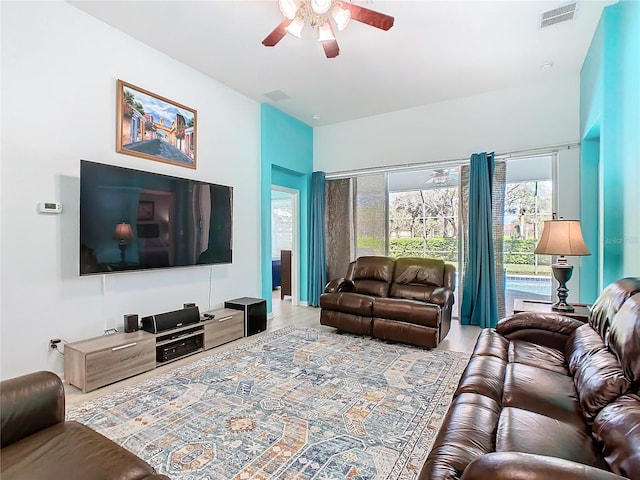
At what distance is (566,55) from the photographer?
3.66 m

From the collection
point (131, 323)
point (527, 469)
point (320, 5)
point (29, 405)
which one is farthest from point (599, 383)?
point (131, 323)

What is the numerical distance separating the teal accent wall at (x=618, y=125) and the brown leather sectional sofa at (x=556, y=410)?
1.02 meters

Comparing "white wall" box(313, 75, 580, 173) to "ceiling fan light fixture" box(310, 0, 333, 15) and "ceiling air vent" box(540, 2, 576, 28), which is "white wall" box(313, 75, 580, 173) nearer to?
"ceiling air vent" box(540, 2, 576, 28)

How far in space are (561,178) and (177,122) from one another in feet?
15.4

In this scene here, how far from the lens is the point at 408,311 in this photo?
146 inches

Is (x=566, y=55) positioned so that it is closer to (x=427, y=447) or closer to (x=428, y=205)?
(x=428, y=205)

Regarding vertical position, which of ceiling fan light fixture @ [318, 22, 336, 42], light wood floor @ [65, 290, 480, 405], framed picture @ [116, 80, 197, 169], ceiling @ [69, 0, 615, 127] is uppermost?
ceiling @ [69, 0, 615, 127]

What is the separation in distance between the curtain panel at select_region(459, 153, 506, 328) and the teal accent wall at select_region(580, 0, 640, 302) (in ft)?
3.86

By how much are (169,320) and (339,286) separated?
212cm

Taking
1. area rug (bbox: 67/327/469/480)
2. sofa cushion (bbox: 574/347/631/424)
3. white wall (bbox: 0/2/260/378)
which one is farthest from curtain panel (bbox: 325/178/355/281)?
sofa cushion (bbox: 574/347/631/424)

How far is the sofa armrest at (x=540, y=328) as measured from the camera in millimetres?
2434

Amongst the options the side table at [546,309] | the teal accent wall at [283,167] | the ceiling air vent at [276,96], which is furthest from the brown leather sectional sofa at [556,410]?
the ceiling air vent at [276,96]

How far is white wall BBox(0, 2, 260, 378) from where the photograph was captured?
256cm

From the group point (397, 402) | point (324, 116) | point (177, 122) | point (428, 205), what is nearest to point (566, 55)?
point (428, 205)
